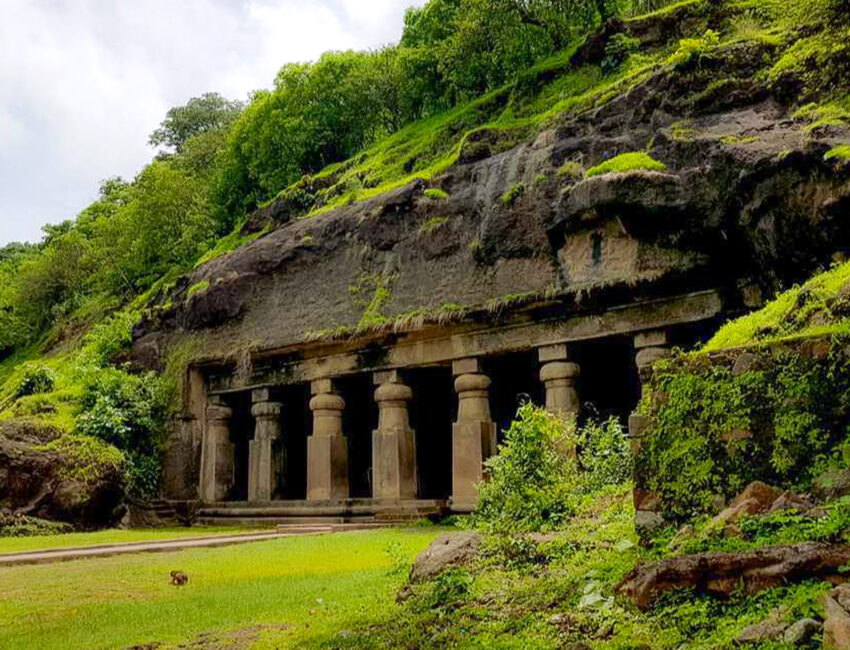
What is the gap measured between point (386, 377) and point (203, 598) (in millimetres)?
10683

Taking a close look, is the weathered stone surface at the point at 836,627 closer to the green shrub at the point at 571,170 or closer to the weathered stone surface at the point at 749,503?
the weathered stone surface at the point at 749,503

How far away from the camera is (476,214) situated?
59.1 feet

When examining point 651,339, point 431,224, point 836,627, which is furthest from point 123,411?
point 836,627

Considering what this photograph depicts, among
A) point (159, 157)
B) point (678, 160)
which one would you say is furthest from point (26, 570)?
point (159, 157)

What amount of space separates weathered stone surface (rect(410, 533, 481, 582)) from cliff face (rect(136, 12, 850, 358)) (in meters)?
8.00

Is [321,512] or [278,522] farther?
[278,522]

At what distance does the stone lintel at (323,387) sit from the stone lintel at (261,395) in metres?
1.69

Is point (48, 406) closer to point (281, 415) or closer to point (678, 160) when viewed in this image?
point (281, 415)

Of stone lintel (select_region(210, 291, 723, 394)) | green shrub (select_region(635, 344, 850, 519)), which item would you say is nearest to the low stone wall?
green shrub (select_region(635, 344, 850, 519))

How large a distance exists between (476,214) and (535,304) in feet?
10.8

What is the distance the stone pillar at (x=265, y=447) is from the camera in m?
20.2

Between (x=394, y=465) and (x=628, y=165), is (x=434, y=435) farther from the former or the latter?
(x=628, y=165)

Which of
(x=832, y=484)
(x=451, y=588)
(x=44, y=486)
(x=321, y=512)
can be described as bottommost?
(x=321, y=512)

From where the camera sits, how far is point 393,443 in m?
17.9
